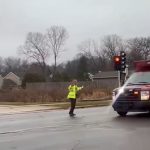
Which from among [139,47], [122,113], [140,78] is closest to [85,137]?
[122,113]

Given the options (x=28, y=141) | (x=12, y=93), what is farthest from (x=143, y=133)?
(x=12, y=93)

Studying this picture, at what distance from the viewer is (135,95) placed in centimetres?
1719

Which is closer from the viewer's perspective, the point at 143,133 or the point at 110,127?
the point at 143,133

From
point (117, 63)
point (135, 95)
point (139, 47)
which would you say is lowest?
point (135, 95)

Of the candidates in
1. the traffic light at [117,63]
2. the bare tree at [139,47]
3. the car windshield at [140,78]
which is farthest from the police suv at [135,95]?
the bare tree at [139,47]

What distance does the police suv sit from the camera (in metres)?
17.0

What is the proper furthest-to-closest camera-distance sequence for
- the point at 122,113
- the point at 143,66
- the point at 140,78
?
1. the point at 143,66
2. the point at 122,113
3. the point at 140,78

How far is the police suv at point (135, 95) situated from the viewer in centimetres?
1700

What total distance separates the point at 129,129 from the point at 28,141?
302cm

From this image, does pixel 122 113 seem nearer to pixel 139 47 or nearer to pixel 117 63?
pixel 117 63

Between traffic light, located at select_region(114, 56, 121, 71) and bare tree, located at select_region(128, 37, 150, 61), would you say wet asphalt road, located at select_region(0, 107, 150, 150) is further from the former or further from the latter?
bare tree, located at select_region(128, 37, 150, 61)

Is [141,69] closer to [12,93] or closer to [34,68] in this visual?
[12,93]

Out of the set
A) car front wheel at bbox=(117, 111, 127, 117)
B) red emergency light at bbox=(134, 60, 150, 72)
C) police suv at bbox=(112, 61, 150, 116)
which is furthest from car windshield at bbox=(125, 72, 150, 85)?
car front wheel at bbox=(117, 111, 127, 117)

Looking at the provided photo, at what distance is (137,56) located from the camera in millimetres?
121125
